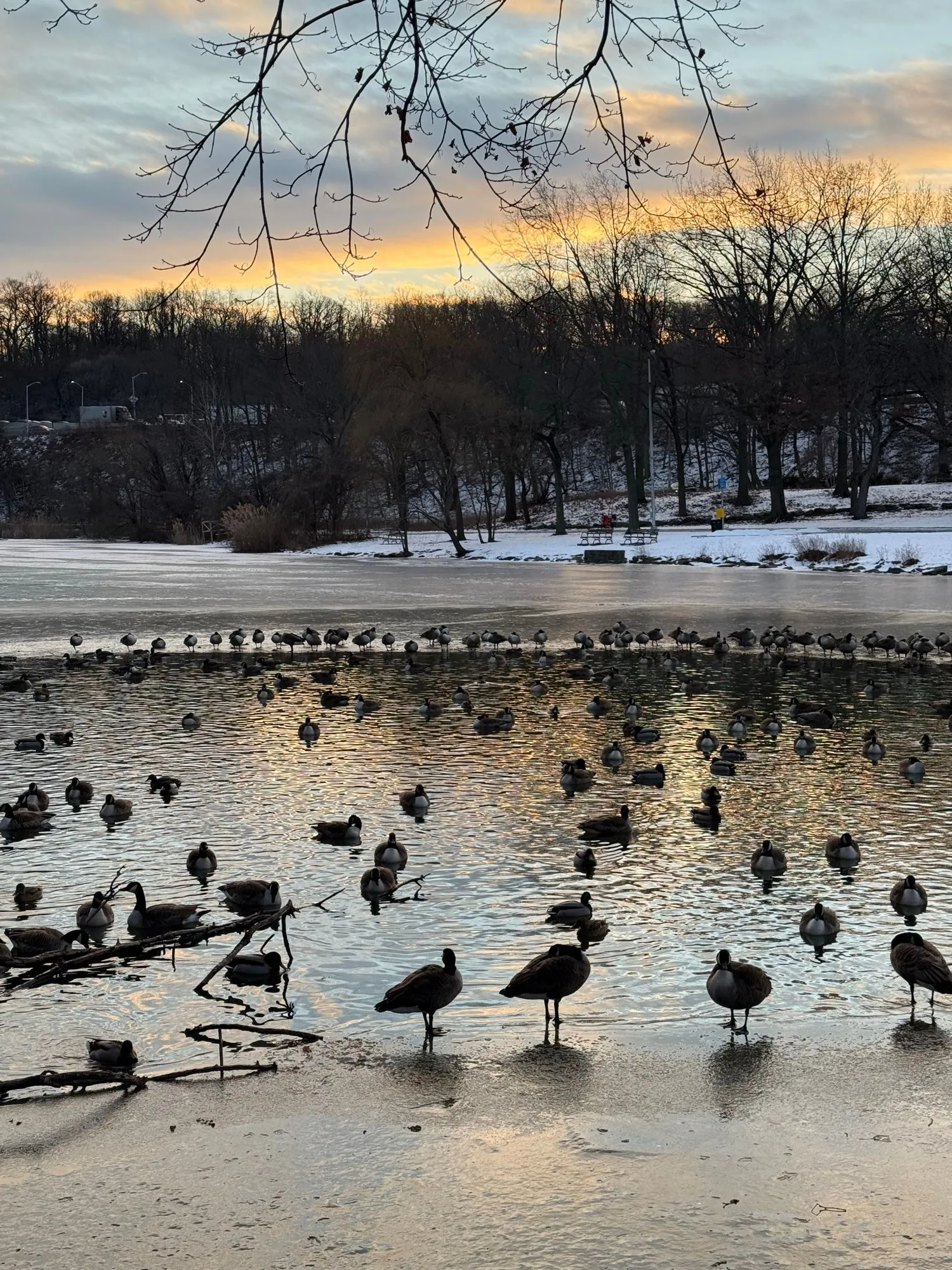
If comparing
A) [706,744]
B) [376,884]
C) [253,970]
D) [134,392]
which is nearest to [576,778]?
[706,744]

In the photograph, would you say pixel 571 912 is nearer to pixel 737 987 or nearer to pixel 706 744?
pixel 737 987

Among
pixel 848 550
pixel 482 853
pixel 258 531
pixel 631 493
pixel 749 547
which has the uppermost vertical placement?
pixel 631 493

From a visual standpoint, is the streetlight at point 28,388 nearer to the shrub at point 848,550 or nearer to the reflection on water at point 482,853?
the shrub at point 848,550

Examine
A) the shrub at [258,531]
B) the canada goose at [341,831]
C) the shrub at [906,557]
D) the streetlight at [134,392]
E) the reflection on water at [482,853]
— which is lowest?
the reflection on water at [482,853]

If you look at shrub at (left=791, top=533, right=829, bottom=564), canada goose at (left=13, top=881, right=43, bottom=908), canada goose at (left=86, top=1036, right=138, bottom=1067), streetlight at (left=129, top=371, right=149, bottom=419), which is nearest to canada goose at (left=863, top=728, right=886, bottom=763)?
canada goose at (left=13, top=881, right=43, bottom=908)

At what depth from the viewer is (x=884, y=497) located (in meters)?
72.1

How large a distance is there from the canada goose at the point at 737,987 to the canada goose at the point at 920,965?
82 cm

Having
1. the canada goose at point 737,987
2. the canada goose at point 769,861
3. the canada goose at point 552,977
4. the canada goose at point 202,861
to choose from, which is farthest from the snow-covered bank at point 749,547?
the canada goose at point 552,977

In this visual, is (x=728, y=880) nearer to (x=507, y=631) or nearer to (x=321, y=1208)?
(x=321, y=1208)

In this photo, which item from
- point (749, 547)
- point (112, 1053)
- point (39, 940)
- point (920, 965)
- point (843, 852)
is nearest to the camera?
point (112, 1053)

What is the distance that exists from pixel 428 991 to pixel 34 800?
6612 mm

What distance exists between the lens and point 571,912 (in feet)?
29.6

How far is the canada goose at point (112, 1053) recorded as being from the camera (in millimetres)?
6656

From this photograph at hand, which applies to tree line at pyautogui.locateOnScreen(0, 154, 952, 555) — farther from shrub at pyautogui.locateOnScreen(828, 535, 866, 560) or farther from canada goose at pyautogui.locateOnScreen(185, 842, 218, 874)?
canada goose at pyautogui.locateOnScreen(185, 842, 218, 874)
